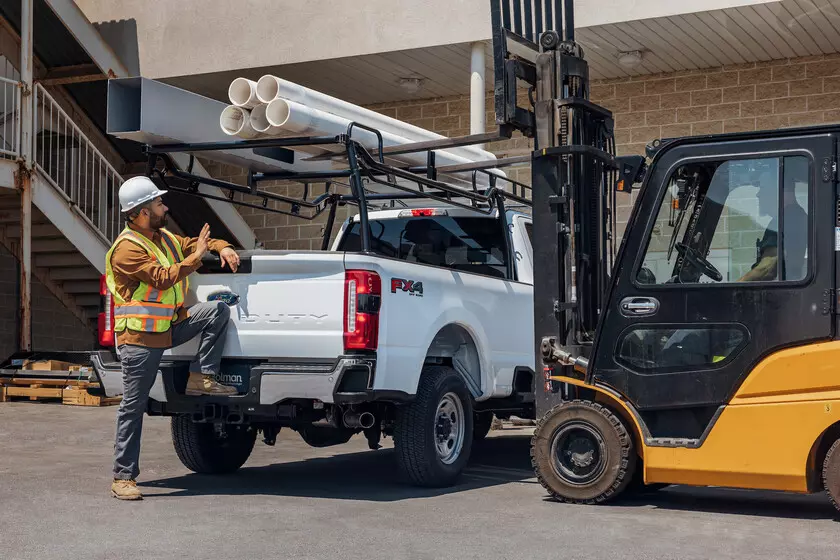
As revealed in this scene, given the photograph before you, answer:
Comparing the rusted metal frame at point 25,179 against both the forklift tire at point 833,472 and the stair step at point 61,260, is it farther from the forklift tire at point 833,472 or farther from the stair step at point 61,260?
the forklift tire at point 833,472

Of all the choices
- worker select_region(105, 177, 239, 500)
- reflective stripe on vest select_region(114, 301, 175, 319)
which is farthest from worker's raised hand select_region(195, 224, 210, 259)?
reflective stripe on vest select_region(114, 301, 175, 319)

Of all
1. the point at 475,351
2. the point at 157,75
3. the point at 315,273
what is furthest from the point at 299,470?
A: the point at 157,75

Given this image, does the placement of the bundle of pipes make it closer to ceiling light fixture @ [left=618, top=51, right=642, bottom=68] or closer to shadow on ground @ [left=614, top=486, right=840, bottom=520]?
shadow on ground @ [left=614, top=486, right=840, bottom=520]

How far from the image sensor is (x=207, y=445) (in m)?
9.22

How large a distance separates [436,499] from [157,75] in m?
12.2

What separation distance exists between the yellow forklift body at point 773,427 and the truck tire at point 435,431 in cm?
173

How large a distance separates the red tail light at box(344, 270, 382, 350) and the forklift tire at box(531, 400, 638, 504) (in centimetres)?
128

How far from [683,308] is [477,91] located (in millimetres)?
8696

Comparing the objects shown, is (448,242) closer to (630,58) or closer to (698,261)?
(698,261)

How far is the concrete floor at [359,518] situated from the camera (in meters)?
6.15

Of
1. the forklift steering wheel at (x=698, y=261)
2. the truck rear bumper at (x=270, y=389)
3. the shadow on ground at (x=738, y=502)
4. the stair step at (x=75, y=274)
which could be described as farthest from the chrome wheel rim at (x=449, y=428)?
the stair step at (x=75, y=274)

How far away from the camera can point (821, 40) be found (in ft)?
51.1

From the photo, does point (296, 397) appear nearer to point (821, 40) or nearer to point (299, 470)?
point (299, 470)

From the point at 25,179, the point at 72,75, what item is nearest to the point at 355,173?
the point at 25,179
